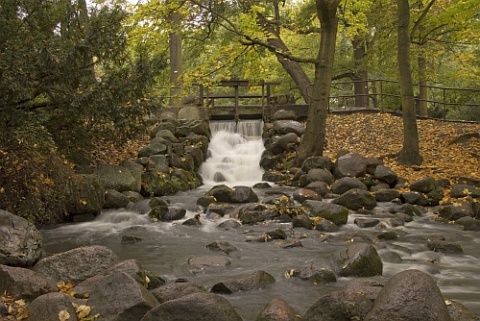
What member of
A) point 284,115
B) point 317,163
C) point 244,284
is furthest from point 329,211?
point 284,115

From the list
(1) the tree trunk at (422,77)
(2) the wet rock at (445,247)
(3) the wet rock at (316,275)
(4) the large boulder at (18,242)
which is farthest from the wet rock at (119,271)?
(1) the tree trunk at (422,77)

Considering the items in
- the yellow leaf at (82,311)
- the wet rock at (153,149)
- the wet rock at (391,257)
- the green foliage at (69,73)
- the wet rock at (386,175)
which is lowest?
the wet rock at (391,257)

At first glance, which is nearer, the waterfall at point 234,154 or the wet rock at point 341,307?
the wet rock at point 341,307

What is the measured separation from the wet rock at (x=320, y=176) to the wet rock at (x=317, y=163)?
0.33 meters

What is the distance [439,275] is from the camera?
279 inches

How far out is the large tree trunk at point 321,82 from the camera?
13.8 meters

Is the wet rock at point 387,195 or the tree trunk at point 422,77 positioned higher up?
the tree trunk at point 422,77

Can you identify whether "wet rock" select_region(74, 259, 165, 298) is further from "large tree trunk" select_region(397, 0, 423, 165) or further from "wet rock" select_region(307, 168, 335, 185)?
"large tree trunk" select_region(397, 0, 423, 165)

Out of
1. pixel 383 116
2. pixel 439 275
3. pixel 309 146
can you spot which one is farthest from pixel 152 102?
pixel 383 116

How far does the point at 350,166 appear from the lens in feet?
44.6

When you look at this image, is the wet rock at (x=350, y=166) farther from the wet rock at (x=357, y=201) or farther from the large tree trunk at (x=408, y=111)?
the wet rock at (x=357, y=201)

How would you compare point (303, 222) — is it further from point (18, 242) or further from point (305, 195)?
point (18, 242)

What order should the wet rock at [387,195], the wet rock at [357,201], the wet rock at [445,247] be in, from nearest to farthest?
the wet rock at [445,247], the wet rock at [357,201], the wet rock at [387,195]

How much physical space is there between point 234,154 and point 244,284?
11.2 meters
